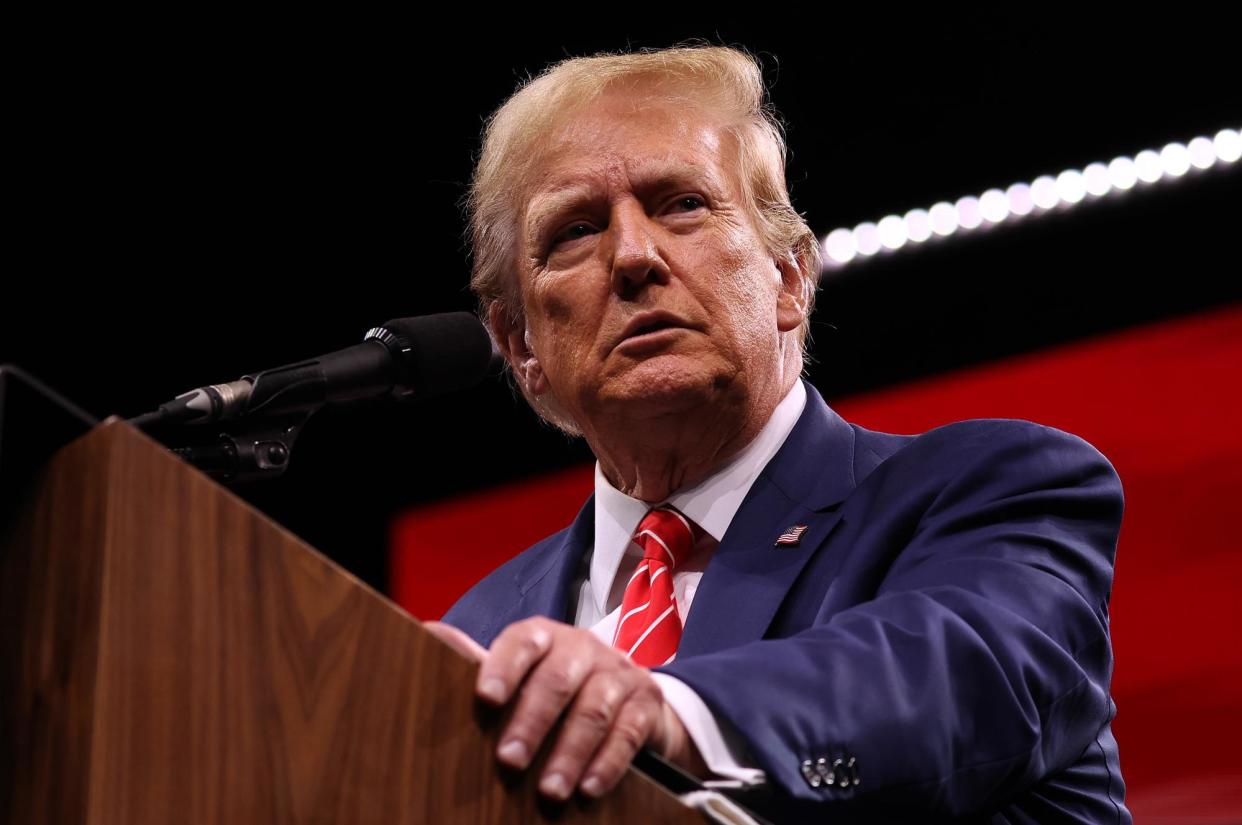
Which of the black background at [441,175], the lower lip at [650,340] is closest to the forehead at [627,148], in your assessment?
the lower lip at [650,340]

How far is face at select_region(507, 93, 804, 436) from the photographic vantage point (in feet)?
6.45

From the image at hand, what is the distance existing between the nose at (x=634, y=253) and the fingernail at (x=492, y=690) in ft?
3.99

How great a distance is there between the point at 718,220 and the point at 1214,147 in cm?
180

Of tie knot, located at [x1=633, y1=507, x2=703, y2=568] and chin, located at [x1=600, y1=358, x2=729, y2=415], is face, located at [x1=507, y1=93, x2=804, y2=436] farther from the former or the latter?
tie knot, located at [x1=633, y1=507, x2=703, y2=568]

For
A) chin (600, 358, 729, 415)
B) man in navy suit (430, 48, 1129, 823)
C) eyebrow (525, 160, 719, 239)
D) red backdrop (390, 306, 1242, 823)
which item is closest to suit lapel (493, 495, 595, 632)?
man in navy suit (430, 48, 1129, 823)

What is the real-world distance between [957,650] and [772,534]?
24.0 inches

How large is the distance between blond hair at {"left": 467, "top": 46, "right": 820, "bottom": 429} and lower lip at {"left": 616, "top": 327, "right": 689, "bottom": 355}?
1.06ft

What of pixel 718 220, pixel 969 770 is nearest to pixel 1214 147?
pixel 718 220

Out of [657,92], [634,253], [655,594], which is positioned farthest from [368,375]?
[657,92]

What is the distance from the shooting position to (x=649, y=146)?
2.09 metres

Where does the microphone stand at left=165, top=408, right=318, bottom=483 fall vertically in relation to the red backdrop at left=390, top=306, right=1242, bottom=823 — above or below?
above

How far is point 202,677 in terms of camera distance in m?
0.76

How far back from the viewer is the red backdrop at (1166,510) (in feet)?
9.99

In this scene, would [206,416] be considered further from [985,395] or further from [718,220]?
[985,395]
